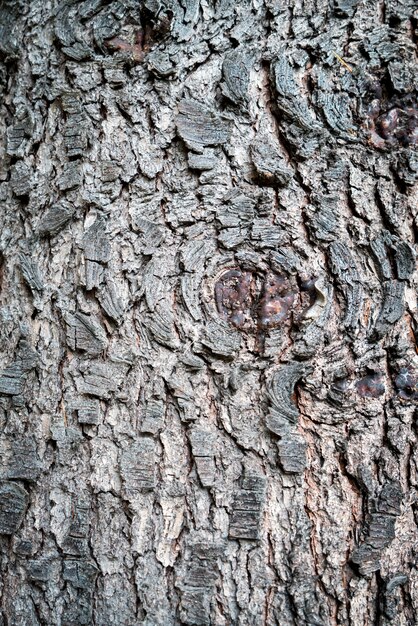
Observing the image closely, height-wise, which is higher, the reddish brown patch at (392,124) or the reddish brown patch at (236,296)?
the reddish brown patch at (392,124)

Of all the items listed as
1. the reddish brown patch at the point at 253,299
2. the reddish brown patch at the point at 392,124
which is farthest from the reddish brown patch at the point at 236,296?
the reddish brown patch at the point at 392,124

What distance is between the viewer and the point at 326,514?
0.97 metres

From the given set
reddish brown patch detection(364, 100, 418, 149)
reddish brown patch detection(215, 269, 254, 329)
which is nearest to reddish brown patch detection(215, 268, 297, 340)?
reddish brown patch detection(215, 269, 254, 329)

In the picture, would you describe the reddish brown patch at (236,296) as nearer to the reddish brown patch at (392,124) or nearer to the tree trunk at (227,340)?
the tree trunk at (227,340)

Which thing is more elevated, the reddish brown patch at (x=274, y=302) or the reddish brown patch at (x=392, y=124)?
the reddish brown patch at (x=392, y=124)

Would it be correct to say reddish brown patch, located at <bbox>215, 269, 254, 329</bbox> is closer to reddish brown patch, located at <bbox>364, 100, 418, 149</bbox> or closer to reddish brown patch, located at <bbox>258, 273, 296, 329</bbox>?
reddish brown patch, located at <bbox>258, 273, 296, 329</bbox>

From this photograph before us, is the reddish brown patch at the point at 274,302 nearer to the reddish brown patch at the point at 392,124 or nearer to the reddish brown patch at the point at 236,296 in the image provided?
the reddish brown patch at the point at 236,296

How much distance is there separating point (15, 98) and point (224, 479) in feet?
2.46

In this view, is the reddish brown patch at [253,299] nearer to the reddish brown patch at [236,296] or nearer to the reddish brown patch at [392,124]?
the reddish brown patch at [236,296]

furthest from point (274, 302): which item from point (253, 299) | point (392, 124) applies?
point (392, 124)

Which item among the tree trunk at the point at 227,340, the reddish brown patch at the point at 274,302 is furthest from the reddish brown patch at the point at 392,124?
the reddish brown patch at the point at 274,302

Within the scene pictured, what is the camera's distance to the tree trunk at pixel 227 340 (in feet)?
3.17

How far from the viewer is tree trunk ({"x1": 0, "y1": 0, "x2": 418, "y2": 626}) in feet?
3.17

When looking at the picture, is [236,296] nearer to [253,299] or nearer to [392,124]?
[253,299]
